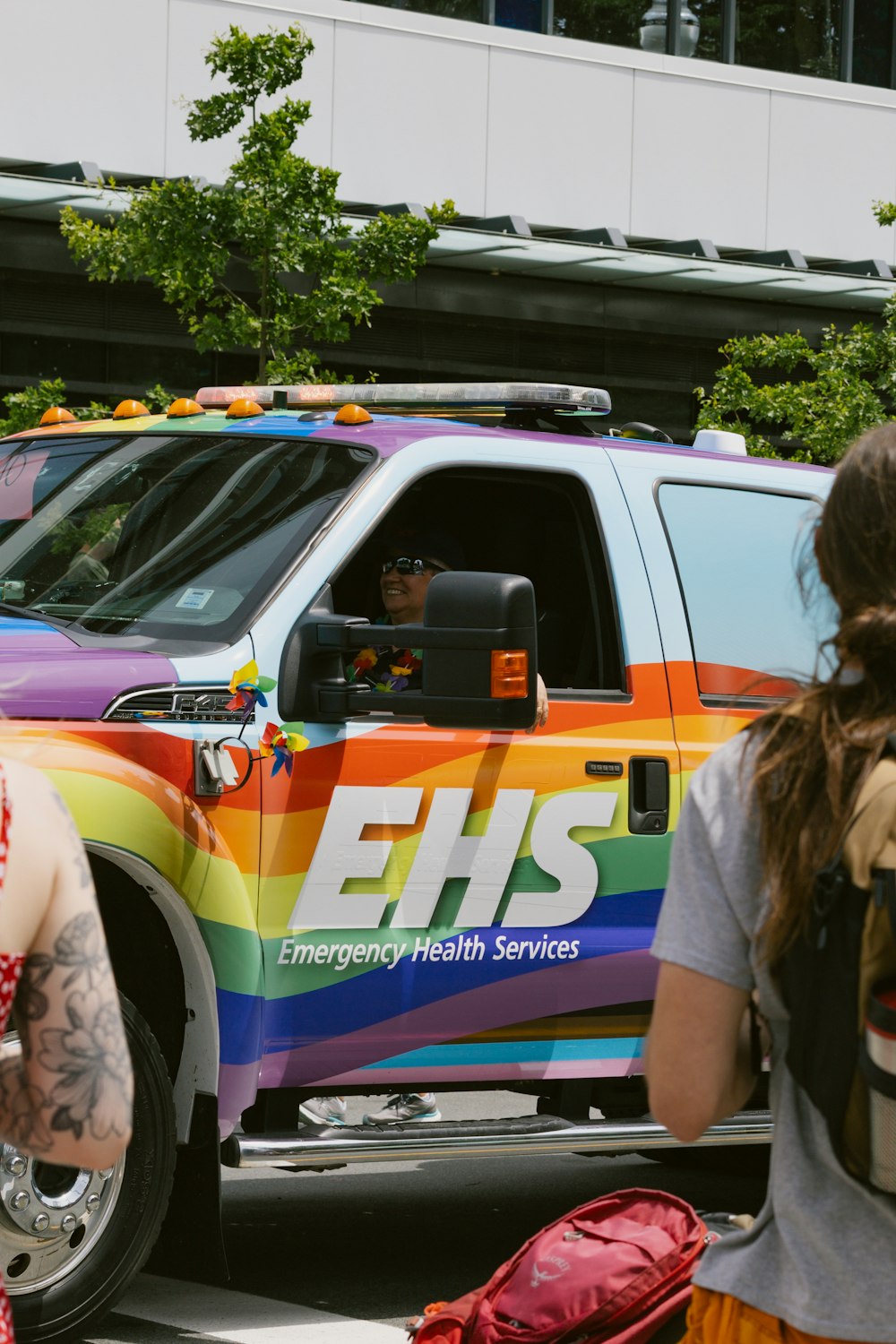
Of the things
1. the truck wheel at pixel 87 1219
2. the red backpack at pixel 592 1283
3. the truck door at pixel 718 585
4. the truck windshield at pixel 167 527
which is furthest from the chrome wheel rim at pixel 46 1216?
Answer: the truck door at pixel 718 585

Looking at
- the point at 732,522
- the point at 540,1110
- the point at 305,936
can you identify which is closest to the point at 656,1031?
the point at 305,936

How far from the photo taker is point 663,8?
806 inches

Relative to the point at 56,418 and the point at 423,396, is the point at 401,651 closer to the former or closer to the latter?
the point at 423,396

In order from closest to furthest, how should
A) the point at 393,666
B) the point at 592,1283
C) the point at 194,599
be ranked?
the point at 592,1283 → the point at 194,599 → the point at 393,666

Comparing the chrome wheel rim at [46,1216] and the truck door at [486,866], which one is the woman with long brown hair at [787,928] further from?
the truck door at [486,866]

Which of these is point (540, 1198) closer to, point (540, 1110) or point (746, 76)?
point (540, 1110)

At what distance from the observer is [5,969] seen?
6.10 ft

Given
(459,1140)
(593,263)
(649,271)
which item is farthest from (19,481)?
(649,271)

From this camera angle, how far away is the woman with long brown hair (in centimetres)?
197

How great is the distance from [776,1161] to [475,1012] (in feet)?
9.94

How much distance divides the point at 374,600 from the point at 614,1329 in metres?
2.44

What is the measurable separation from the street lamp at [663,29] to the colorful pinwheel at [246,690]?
16.8m

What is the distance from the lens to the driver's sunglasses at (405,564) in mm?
5730

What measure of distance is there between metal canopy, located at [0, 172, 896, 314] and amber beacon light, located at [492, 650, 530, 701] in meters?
12.0
